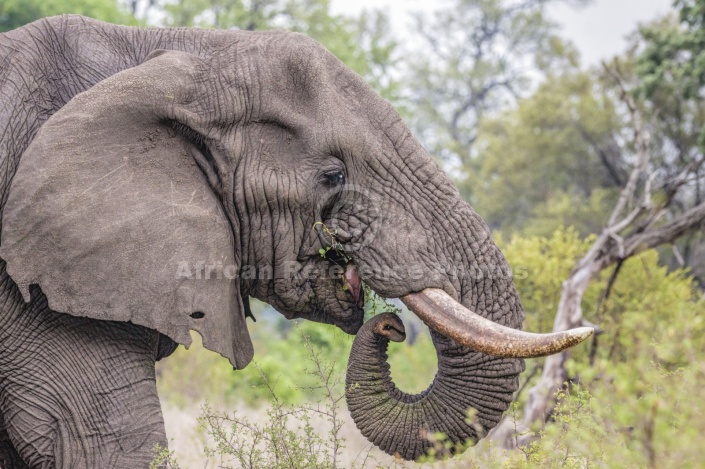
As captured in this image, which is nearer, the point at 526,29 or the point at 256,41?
the point at 256,41

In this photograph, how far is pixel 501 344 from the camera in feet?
12.3

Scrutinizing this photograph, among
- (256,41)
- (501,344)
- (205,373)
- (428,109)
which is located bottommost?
(205,373)

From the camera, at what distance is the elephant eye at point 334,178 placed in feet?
13.7

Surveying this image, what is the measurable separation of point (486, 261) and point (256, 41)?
1.44 meters

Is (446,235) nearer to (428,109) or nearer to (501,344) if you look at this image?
(501,344)

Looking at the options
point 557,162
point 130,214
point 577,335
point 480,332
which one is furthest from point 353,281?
point 557,162

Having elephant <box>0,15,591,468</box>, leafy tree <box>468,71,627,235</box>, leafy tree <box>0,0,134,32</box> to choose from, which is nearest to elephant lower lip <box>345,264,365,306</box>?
elephant <box>0,15,591,468</box>

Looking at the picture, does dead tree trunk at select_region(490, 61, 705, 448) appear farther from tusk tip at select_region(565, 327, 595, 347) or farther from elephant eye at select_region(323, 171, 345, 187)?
tusk tip at select_region(565, 327, 595, 347)

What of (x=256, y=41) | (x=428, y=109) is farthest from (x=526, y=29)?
(x=256, y=41)

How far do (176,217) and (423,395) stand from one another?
134cm

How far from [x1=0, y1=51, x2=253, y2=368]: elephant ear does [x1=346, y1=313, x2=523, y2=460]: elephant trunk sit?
1.98ft

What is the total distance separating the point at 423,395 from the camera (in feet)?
13.9

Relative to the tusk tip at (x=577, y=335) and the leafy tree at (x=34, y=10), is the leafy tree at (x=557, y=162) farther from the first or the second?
the tusk tip at (x=577, y=335)

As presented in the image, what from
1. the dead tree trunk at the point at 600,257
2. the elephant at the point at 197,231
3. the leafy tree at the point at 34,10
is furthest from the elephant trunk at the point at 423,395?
the leafy tree at the point at 34,10
